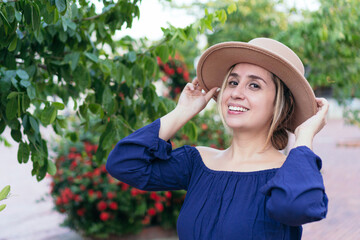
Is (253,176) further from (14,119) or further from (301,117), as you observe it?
(14,119)

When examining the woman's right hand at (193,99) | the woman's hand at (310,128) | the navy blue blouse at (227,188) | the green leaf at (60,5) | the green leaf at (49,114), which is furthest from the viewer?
the woman's right hand at (193,99)

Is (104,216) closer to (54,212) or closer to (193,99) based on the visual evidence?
(193,99)

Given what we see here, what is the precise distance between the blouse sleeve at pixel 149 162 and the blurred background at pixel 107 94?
246 millimetres

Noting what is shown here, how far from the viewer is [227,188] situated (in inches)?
74.9

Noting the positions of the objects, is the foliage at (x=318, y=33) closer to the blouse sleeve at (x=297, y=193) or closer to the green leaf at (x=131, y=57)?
the green leaf at (x=131, y=57)

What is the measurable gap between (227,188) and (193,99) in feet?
1.98

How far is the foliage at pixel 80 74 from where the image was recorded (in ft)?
6.50

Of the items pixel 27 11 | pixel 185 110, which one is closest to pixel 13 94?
pixel 27 11

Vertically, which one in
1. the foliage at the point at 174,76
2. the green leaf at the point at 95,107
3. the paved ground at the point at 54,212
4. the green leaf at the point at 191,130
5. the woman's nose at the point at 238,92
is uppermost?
the foliage at the point at 174,76

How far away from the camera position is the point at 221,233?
1774mm

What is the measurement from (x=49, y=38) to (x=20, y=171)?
9.81 m

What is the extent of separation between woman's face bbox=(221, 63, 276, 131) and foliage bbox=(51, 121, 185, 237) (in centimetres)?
276

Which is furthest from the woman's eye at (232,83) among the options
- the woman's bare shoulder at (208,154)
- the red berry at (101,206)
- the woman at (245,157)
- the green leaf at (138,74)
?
the red berry at (101,206)

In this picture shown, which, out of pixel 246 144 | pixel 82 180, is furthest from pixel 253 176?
pixel 82 180
